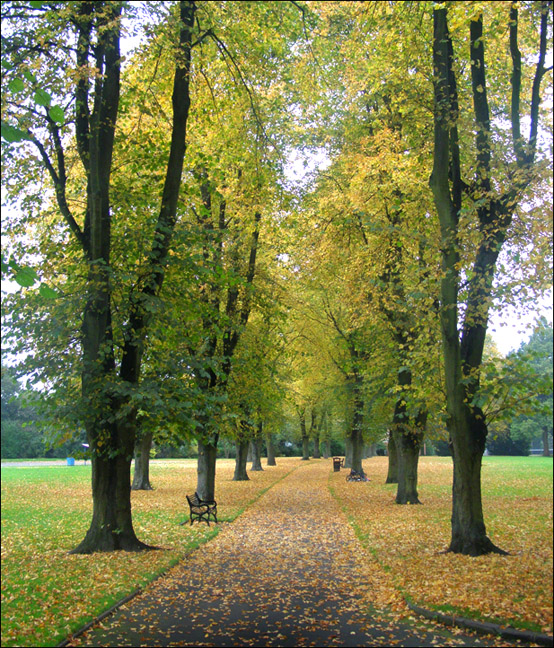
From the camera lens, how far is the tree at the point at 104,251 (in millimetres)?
9922

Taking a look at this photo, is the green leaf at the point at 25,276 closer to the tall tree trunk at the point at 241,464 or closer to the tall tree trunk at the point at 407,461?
the tall tree trunk at the point at 407,461

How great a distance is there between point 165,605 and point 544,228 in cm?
715

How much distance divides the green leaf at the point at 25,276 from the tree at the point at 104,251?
5196 mm

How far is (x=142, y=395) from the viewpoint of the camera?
30.1 feet

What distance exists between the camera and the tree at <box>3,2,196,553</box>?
992 centimetres

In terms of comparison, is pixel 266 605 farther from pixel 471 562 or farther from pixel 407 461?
pixel 407 461

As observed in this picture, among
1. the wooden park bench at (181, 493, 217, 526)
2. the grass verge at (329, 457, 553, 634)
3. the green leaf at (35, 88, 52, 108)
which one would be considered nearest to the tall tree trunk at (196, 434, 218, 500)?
the wooden park bench at (181, 493, 217, 526)

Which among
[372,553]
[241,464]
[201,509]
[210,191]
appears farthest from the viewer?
[241,464]

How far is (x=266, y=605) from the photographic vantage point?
7.57 meters

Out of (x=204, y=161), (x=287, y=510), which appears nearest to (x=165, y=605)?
(x=204, y=161)

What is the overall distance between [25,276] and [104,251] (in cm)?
640

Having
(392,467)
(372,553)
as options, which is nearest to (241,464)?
(392,467)

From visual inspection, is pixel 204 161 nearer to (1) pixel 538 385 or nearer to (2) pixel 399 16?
(2) pixel 399 16

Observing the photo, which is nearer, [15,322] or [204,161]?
[15,322]
